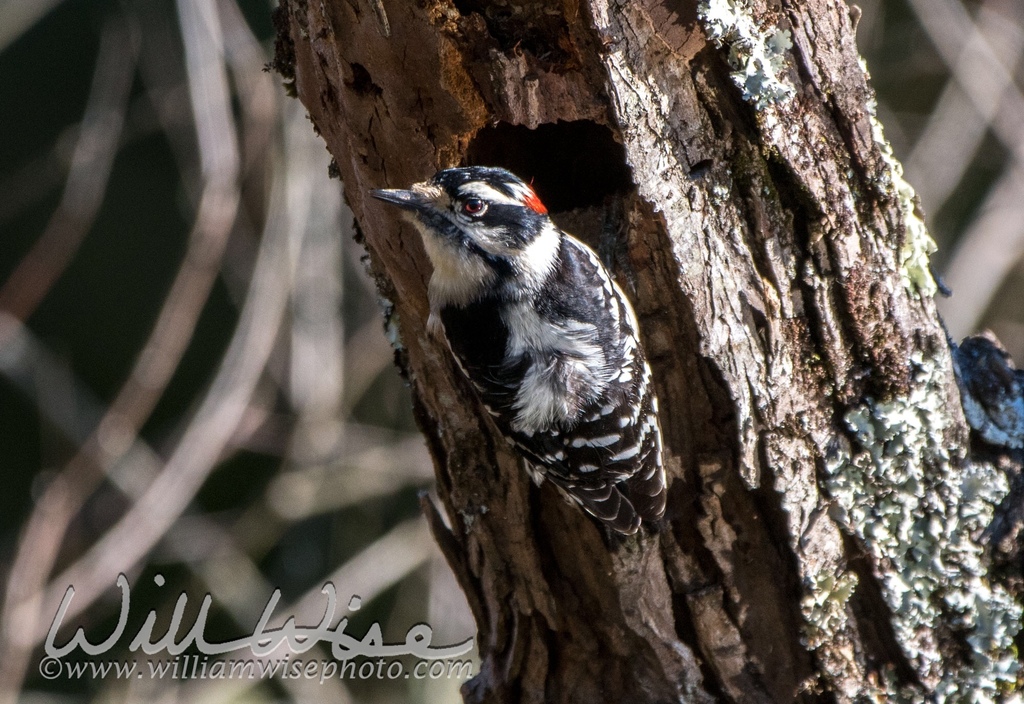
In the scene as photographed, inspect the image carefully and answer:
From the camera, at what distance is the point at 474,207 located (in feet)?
8.75

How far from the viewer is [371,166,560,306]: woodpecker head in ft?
8.22

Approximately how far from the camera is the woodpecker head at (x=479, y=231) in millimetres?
2506

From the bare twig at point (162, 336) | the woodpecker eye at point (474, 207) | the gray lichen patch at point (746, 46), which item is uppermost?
the gray lichen patch at point (746, 46)

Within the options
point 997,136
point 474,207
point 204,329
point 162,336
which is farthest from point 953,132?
point 162,336

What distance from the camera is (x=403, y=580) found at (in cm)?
669

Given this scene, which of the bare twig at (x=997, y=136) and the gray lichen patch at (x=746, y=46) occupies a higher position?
the bare twig at (x=997, y=136)

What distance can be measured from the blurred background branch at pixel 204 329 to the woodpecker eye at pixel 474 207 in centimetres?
227

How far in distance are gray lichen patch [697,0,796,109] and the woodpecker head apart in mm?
685

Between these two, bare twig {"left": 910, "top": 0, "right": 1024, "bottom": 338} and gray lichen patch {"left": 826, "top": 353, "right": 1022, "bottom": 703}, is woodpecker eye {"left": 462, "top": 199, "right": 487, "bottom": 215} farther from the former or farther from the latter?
bare twig {"left": 910, "top": 0, "right": 1024, "bottom": 338}

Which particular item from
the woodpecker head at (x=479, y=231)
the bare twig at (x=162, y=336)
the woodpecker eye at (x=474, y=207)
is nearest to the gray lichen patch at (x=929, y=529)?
the woodpecker head at (x=479, y=231)

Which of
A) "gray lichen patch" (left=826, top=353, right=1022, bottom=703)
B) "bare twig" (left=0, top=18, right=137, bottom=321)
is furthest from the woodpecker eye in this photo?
"bare twig" (left=0, top=18, right=137, bottom=321)

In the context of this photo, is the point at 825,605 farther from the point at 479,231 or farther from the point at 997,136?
the point at 997,136

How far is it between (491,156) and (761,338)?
1.04 m

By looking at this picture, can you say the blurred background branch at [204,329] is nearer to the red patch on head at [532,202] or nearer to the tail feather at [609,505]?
the red patch on head at [532,202]
